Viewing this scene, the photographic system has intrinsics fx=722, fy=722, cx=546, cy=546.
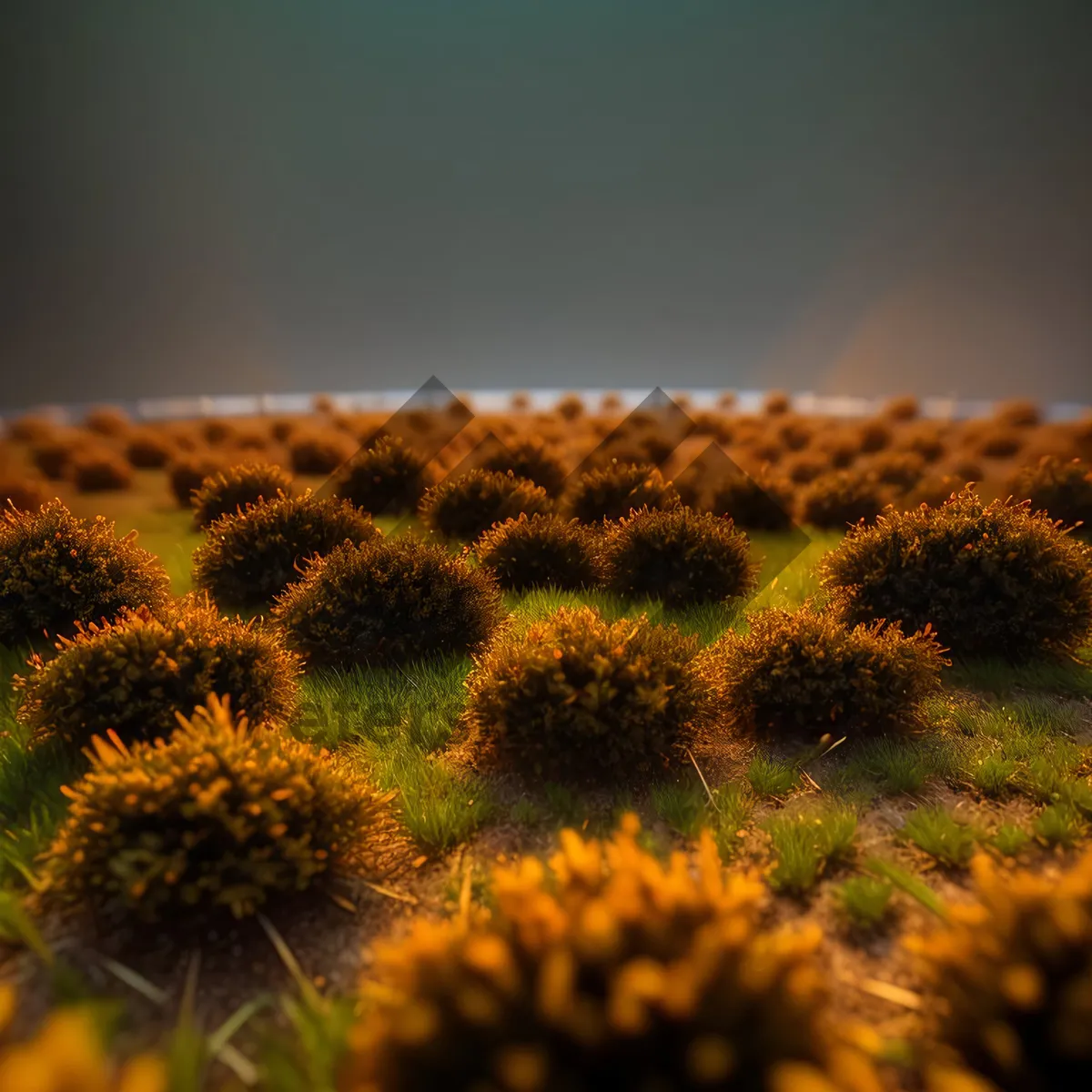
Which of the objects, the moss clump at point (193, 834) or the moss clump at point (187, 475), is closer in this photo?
the moss clump at point (193, 834)

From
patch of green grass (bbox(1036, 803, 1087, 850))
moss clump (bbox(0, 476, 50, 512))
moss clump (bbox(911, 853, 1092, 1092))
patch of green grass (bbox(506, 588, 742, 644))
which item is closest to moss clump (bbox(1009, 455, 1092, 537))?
patch of green grass (bbox(506, 588, 742, 644))

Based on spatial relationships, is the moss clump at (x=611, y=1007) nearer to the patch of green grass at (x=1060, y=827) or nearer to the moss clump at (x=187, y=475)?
the patch of green grass at (x=1060, y=827)

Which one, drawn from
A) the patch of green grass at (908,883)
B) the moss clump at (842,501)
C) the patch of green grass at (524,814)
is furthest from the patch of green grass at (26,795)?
the moss clump at (842,501)

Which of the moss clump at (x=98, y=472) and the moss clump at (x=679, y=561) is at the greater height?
the moss clump at (x=679, y=561)

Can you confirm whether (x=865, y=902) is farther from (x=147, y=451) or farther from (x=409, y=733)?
(x=147, y=451)

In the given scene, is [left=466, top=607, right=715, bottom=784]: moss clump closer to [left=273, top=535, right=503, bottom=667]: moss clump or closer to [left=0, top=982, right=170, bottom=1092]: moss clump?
[left=273, top=535, right=503, bottom=667]: moss clump
